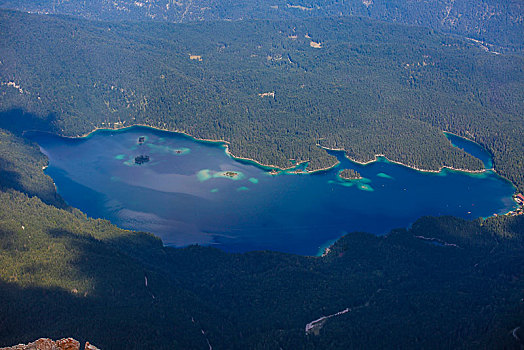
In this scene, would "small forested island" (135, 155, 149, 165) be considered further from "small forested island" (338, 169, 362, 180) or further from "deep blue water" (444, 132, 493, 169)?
"deep blue water" (444, 132, 493, 169)

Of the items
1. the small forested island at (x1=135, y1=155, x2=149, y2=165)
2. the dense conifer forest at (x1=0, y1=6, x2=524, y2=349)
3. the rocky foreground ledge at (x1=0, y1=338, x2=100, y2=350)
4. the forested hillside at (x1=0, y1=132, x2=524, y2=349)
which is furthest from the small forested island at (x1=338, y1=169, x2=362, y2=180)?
the rocky foreground ledge at (x1=0, y1=338, x2=100, y2=350)

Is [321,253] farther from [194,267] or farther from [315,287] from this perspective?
[194,267]

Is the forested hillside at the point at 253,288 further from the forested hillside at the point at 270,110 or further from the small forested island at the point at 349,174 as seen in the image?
the forested hillside at the point at 270,110

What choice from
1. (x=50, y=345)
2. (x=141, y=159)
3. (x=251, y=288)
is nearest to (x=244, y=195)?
(x=141, y=159)

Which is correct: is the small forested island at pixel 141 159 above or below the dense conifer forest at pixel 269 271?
below

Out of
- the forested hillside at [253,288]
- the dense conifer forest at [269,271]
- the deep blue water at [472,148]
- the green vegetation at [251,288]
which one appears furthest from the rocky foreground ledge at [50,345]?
the deep blue water at [472,148]

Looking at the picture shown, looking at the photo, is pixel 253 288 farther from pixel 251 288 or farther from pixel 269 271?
pixel 269 271
